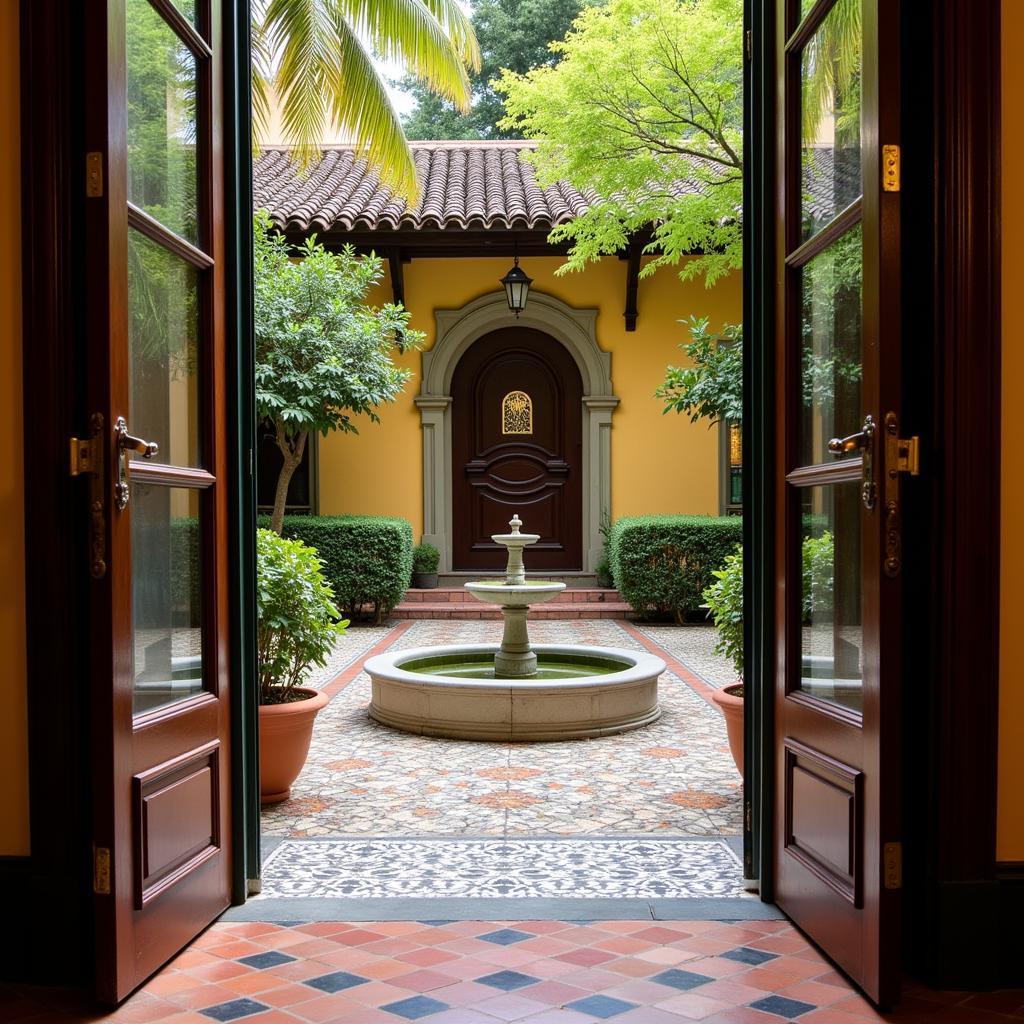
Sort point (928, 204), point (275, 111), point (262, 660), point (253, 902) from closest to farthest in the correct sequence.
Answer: point (928, 204), point (253, 902), point (262, 660), point (275, 111)

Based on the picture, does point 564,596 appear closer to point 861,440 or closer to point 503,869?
point 503,869

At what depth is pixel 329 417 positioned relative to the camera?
11.5m

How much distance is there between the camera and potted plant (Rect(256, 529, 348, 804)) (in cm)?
492

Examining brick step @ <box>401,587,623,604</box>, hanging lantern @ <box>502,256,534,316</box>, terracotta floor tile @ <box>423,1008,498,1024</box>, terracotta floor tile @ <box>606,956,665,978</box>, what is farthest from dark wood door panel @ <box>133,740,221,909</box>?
brick step @ <box>401,587,623,604</box>

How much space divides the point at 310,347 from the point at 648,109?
158 inches

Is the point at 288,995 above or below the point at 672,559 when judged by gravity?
below

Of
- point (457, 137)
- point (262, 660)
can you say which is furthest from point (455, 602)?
point (457, 137)

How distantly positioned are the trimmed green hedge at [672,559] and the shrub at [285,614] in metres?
6.81

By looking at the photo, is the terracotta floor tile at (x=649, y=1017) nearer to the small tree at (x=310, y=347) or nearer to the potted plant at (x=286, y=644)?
the potted plant at (x=286, y=644)

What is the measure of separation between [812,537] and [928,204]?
3.26 ft

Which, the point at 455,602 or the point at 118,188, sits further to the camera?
the point at 455,602

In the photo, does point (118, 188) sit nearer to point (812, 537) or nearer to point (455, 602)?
point (812, 537)

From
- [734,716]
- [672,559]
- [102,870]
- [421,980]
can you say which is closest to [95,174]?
[102,870]

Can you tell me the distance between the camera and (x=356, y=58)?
9.77 meters
